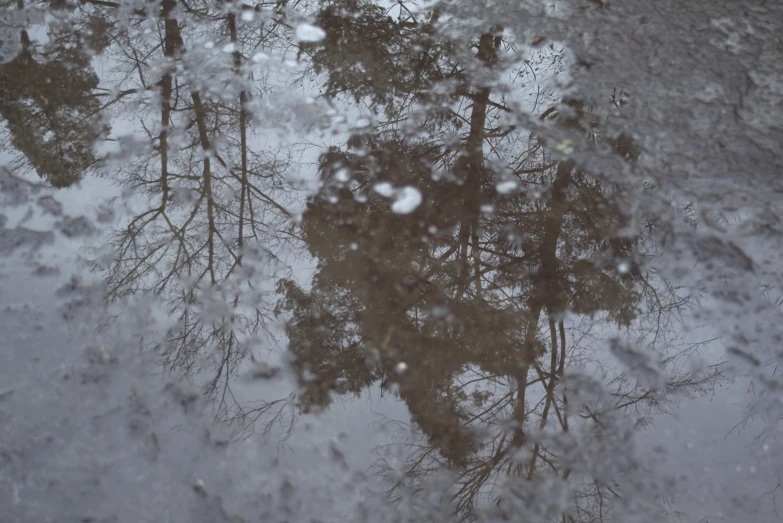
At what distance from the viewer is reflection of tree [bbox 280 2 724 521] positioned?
144 cm

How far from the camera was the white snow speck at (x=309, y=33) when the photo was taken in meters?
3.11

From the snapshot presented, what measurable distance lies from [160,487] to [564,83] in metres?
2.45

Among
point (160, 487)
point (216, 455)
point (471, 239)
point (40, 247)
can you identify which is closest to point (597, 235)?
point (471, 239)

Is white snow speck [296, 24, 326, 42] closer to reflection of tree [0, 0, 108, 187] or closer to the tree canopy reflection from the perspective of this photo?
the tree canopy reflection

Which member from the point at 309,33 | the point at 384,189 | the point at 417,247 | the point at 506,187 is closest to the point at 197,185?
the point at 384,189

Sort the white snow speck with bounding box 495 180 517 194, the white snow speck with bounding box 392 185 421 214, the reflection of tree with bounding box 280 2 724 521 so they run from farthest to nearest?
the white snow speck with bounding box 495 180 517 194, the white snow speck with bounding box 392 185 421 214, the reflection of tree with bounding box 280 2 724 521

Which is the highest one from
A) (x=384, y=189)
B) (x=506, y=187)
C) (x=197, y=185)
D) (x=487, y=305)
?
(x=197, y=185)

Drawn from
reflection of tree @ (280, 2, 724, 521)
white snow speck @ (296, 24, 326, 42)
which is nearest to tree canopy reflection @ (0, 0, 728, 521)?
reflection of tree @ (280, 2, 724, 521)

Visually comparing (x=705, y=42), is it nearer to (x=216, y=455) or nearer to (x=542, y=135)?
(x=542, y=135)

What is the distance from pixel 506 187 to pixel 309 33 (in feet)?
5.73

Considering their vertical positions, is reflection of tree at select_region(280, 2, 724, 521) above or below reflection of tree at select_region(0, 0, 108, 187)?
below

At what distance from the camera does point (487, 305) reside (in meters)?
1.81

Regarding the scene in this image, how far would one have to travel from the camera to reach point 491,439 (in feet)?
4.81

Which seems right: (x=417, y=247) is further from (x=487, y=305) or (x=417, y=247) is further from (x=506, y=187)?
(x=506, y=187)
